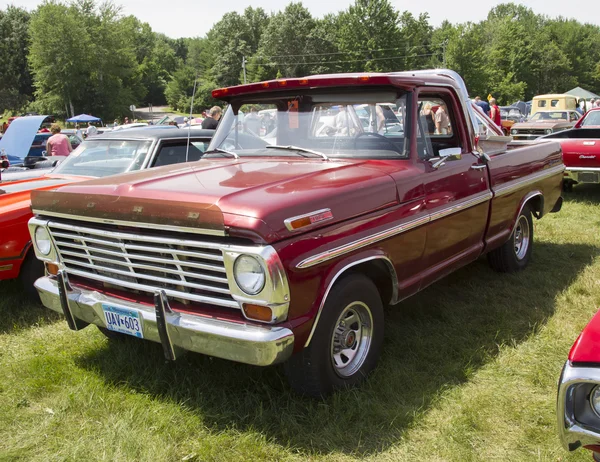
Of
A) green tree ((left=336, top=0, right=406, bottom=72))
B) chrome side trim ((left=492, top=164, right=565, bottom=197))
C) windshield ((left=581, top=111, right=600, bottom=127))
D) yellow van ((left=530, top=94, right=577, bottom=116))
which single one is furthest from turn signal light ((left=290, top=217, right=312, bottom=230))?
green tree ((left=336, top=0, right=406, bottom=72))

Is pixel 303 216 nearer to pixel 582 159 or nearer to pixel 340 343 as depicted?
pixel 340 343

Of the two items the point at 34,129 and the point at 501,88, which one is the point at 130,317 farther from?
the point at 501,88

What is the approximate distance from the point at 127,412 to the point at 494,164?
362 cm

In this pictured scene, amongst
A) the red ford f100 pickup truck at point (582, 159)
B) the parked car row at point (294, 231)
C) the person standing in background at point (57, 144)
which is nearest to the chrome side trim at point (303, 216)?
the parked car row at point (294, 231)

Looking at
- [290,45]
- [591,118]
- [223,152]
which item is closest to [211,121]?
[223,152]

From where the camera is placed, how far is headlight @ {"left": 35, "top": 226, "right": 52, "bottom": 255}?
3673mm

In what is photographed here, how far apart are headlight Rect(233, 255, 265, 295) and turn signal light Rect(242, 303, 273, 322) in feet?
0.32

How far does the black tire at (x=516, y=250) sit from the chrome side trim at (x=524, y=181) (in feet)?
1.07

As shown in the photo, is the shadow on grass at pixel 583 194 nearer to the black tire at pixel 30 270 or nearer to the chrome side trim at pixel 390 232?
the chrome side trim at pixel 390 232

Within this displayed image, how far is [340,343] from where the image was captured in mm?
3340

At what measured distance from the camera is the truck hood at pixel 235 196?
2740 mm

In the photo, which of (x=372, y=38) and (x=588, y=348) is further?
(x=372, y=38)

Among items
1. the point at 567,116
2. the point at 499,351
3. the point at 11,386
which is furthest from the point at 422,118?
the point at 567,116

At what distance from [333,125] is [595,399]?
2627 mm
